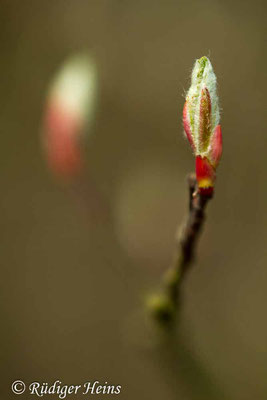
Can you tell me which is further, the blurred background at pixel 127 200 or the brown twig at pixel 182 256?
the blurred background at pixel 127 200

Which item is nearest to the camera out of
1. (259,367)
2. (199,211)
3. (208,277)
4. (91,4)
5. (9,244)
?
(199,211)

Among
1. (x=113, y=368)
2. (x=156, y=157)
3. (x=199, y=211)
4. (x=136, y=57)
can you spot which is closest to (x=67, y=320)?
(x=113, y=368)

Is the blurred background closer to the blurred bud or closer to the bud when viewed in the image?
the blurred bud

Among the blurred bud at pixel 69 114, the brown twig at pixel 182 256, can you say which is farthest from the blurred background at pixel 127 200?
the brown twig at pixel 182 256

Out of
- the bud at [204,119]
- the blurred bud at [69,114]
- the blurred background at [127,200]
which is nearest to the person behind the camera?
the bud at [204,119]

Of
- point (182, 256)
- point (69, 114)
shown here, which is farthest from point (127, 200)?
point (182, 256)

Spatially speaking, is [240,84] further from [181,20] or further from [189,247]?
[189,247]

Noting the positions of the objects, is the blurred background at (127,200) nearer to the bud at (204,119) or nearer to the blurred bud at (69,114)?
the blurred bud at (69,114)
